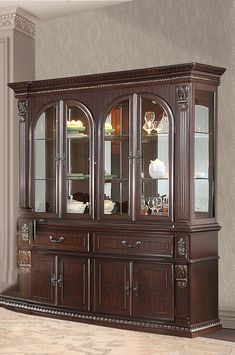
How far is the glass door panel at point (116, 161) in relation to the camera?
19.0 ft

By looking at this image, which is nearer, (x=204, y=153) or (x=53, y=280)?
(x=204, y=153)

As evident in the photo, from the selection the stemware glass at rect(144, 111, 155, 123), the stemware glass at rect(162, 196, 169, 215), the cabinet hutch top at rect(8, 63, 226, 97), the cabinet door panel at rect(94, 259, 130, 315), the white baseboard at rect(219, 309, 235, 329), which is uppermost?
the cabinet hutch top at rect(8, 63, 226, 97)

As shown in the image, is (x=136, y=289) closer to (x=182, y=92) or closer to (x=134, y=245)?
(x=134, y=245)

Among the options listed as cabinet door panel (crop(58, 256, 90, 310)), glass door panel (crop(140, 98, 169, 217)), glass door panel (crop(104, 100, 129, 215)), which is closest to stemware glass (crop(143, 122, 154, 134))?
glass door panel (crop(140, 98, 169, 217))

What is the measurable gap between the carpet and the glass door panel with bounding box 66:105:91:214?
106cm

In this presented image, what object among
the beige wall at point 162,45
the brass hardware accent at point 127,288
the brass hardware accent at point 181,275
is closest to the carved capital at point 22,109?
the beige wall at point 162,45

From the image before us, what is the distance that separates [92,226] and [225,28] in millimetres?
2113

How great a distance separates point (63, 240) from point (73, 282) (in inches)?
15.4

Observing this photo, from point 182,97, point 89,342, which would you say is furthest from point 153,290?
point 182,97

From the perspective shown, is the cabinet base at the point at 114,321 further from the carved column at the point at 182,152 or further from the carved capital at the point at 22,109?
the carved capital at the point at 22,109

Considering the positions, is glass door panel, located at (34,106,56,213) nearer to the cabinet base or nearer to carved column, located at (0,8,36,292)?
carved column, located at (0,8,36,292)

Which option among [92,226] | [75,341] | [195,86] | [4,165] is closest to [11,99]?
[4,165]

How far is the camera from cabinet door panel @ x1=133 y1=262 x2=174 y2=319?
18.0 ft

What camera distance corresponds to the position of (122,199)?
19.1 feet
